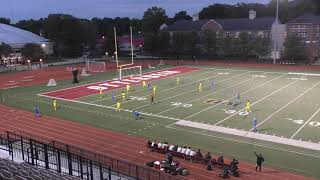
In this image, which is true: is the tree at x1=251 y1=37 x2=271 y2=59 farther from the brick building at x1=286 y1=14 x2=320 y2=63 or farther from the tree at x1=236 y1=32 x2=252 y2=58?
the brick building at x1=286 y1=14 x2=320 y2=63

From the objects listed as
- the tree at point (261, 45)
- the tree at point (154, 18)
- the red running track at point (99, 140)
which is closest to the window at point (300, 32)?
the tree at point (261, 45)

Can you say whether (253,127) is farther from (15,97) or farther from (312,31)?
(312,31)

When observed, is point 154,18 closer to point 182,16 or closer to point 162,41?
point 182,16

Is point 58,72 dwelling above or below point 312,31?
below

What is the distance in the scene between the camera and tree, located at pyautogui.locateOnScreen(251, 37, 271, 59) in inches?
2670

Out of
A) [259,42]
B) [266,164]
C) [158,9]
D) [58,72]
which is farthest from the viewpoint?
[158,9]

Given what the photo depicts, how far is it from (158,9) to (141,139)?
8366cm

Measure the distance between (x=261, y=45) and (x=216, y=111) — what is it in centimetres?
4017

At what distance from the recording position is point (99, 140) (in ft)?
81.3

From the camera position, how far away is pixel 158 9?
4126 inches

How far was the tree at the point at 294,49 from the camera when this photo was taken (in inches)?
2544

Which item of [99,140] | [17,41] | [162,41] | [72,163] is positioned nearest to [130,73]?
[162,41]

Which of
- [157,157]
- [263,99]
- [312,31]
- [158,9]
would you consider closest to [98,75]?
[263,99]

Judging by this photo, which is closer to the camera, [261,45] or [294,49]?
[294,49]
